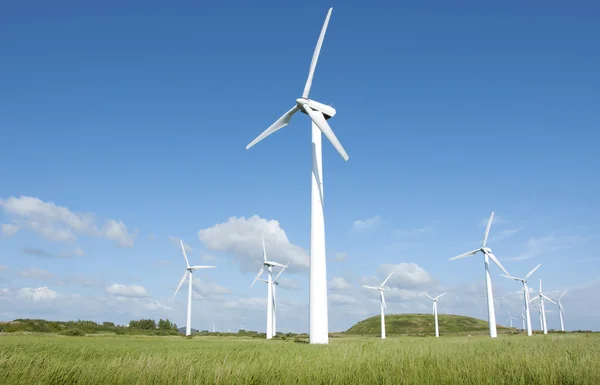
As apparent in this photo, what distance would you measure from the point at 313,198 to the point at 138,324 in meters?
121

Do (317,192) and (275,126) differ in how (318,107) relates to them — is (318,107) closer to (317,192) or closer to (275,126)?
(275,126)

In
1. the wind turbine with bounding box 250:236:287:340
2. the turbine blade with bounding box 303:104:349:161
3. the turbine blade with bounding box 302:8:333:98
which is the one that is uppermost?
the turbine blade with bounding box 302:8:333:98

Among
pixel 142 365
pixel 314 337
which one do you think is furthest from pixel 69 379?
pixel 314 337

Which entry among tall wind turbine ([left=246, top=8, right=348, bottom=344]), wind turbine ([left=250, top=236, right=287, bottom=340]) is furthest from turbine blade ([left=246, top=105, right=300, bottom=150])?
wind turbine ([left=250, top=236, right=287, bottom=340])

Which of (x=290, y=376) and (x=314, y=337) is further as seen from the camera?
(x=314, y=337)

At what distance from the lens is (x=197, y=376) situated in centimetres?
1084

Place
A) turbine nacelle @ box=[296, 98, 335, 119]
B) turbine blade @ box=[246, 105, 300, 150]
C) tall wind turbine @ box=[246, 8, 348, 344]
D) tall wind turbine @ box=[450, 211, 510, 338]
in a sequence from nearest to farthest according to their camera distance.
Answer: tall wind turbine @ box=[246, 8, 348, 344] → turbine nacelle @ box=[296, 98, 335, 119] → turbine blade @ box=[246, 105, 300, 150] → tall wind turbine @ box=[450, 211, 510, 338]

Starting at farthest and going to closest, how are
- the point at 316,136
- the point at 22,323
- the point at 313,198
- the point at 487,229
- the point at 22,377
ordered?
1. the point at 22,323
2. the point at 487,229
3. the point at 316,136
4. the point at 313,198
5. the point at 22,377

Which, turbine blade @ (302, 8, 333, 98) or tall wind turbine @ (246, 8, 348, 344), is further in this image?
turbine blade @ (302, 8, 333, 98)

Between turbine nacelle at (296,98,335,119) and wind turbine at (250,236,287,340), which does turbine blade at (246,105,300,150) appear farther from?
wind turbine at (250,236,287,340)

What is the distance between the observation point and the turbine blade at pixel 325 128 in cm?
4147

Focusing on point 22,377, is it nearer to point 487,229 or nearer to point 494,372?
point 494,372

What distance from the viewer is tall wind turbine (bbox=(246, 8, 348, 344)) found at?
37.2 meters

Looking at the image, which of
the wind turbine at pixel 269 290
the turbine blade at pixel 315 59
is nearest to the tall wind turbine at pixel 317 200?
the turbine blade at pixel 315 59
